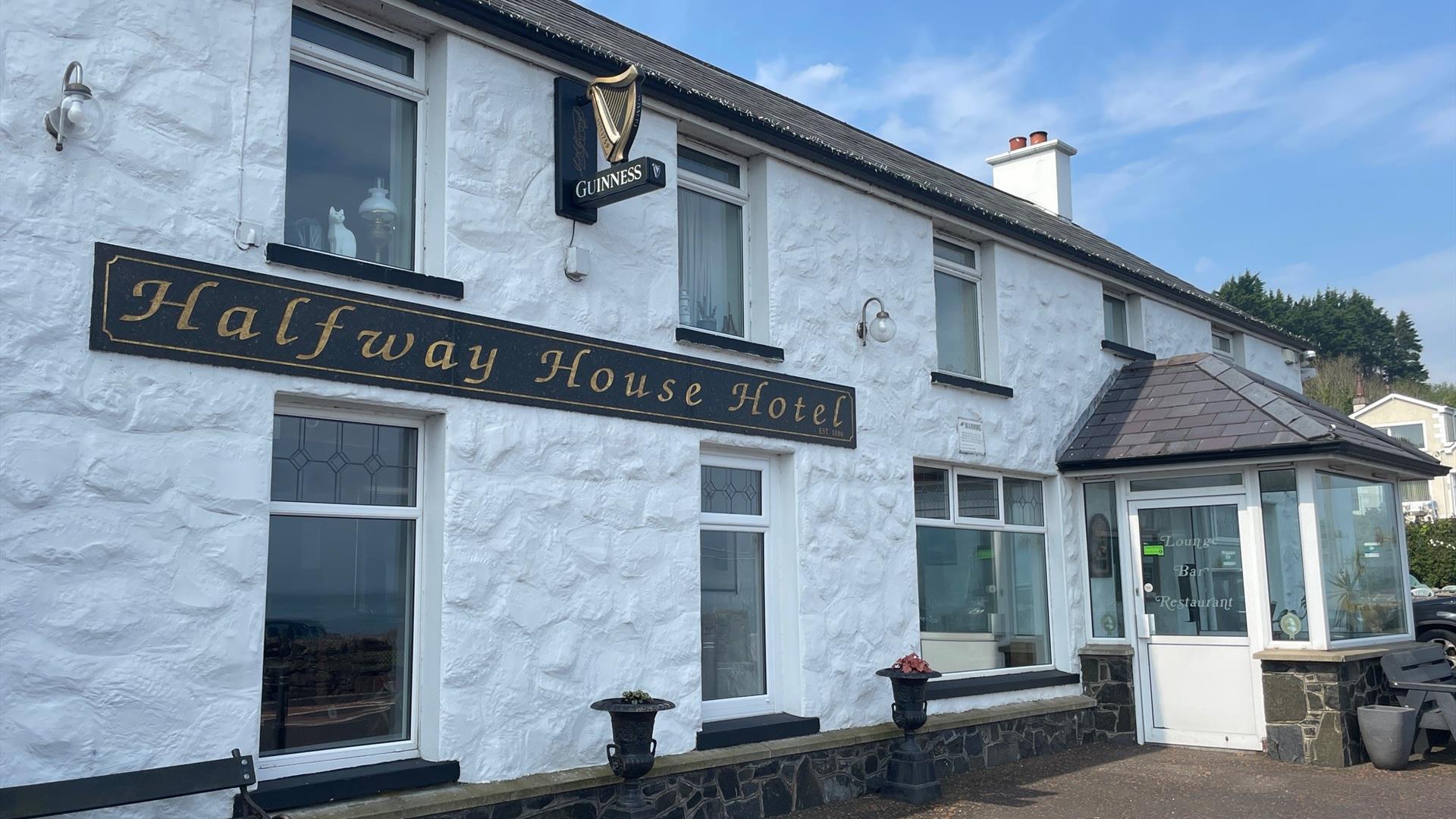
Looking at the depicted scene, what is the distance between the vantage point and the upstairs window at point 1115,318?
1367 cm

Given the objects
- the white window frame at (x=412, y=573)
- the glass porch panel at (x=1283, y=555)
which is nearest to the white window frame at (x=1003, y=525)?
the glass porch panel at (x=1283, y=555)

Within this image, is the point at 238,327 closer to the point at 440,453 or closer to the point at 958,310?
the point at 440,453

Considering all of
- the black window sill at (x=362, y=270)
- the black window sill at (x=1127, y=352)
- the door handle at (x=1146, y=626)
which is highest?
the black window sill at (x=1127, y=352)

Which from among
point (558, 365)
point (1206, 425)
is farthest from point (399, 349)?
point (1206, 425)

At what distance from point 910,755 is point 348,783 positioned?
4460mm

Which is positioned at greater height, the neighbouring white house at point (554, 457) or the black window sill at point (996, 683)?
the neighbouring white house at point (554, 457)

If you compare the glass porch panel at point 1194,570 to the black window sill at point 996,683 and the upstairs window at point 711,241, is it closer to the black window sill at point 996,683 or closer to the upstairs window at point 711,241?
the black window sill at point 996,683

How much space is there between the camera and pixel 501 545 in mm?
6812

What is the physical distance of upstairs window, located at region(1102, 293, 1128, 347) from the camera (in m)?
13.7

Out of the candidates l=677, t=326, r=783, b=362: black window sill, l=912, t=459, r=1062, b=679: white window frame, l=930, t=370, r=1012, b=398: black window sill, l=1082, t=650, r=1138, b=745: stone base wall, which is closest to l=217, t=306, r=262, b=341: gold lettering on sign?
l=677, t=326, r=783, b=362: black window sill

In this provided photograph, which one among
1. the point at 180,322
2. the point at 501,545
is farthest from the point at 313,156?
the point at 501,545

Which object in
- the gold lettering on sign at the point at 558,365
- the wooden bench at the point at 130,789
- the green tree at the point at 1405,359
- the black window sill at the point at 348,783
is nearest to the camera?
the wooden bench at the point at 130,789

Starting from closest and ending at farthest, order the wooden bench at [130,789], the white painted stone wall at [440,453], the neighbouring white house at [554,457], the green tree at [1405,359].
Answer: the wooden bench at [130,789]
the white painted stone wall at [440,453]
the neighbouring white house at [554,457]
the green tree at [1405,359]

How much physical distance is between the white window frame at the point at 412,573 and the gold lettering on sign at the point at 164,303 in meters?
0.70
